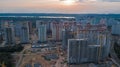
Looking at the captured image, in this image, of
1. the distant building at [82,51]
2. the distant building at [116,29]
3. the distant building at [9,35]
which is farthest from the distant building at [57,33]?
the distant building at [116,29]


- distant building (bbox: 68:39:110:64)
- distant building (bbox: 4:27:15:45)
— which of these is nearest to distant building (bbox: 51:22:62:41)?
distant building (bbox: 4:27:15:45)

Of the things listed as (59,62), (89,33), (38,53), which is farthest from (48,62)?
(89,33)

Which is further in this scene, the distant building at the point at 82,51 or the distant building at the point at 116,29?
the distant building at the point at 116,29

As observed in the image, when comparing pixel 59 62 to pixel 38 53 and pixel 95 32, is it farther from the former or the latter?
pixel 95 32

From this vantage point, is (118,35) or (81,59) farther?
(118,35)

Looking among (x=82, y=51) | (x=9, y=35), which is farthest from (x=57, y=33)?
(x=82, y=51)

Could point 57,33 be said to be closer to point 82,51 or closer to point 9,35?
point 9,35

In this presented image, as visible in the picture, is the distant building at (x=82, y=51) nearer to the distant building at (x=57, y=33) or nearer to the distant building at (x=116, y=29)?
the distant building at (x=57, y=33)

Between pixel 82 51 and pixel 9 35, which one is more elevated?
pixel 9 35

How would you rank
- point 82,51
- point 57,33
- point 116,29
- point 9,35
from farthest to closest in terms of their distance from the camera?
point 116,29 < point 57,33 < point 9,35 < point 82,51
